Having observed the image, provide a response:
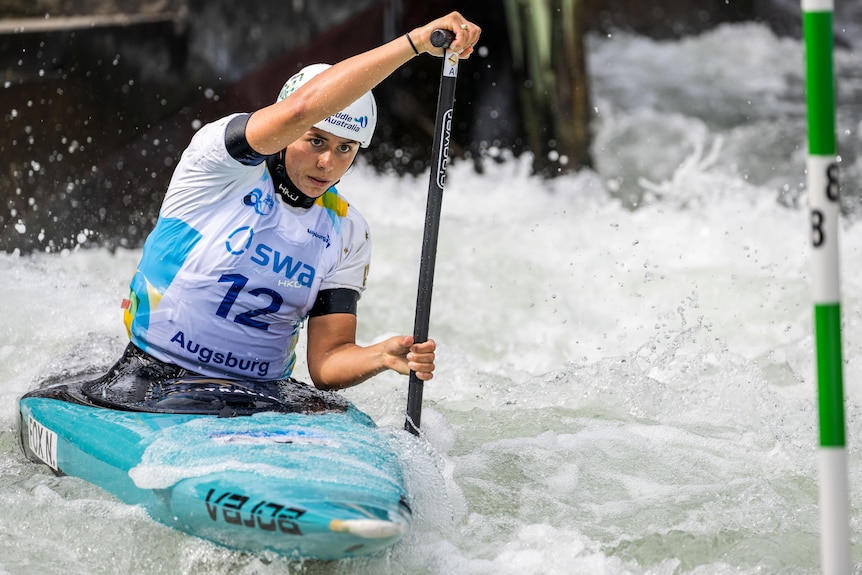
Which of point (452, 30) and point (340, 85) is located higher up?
point (452, 30)

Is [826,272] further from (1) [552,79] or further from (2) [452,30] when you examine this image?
(1) [552,79]

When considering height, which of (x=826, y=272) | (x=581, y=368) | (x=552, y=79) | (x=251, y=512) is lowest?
(x=581, y=368)

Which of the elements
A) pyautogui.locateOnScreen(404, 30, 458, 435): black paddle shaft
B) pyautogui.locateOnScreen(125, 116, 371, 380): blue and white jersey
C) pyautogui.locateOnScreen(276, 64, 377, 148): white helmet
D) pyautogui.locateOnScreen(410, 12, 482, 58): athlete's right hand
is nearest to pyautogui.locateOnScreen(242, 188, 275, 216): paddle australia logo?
pyautogui.locateOnScreen(125, 116, 371, 380): blue and white jersey

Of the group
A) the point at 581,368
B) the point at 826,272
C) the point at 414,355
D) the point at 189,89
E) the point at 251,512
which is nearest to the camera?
the point at 826,272

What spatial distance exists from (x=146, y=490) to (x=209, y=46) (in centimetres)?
563

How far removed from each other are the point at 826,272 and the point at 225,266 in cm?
166

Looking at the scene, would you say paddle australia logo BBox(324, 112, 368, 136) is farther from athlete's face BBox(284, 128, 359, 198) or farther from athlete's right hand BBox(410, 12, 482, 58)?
athlete's right hand BBox(410, 12, 482, 58)

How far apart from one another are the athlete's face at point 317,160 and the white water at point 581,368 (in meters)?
0.78

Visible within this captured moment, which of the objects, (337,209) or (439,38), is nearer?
(439,38)

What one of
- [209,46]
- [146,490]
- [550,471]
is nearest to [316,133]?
[146,490]

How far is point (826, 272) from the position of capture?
2.13 m

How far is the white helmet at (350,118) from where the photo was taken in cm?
297

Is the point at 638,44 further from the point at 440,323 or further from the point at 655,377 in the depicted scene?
the point at 655,377

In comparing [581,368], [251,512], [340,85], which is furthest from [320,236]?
[581,368]
